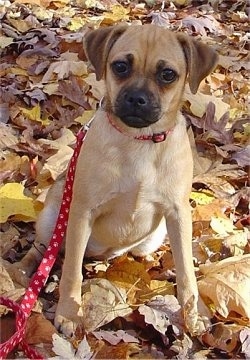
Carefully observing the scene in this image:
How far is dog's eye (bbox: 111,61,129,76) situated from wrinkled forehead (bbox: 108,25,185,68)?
21mm

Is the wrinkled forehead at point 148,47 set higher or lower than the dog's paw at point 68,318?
higher

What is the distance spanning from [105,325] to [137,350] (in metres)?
0.19

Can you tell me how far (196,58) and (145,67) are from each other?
0.82 feet

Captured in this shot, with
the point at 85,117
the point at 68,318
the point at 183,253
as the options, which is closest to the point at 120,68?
the point at 183,253

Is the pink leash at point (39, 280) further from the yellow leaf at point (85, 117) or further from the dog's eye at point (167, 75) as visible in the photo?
the yellow leaf at point (85, 117)

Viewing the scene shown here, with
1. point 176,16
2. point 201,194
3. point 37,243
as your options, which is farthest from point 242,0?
point 37,243

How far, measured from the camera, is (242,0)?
7.50 m

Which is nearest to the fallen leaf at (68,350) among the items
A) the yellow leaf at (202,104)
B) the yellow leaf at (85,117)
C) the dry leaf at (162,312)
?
the dry leaf at (162,312)

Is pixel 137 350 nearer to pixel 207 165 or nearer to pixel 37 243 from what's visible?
pixel 37 243

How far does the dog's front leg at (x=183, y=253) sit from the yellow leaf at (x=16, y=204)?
91 cm

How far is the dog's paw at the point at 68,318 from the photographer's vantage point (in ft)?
10.1

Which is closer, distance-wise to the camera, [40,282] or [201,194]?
[40,282]

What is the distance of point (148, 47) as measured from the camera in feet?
9.85

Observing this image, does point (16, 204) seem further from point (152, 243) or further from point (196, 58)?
point (196, 58)
